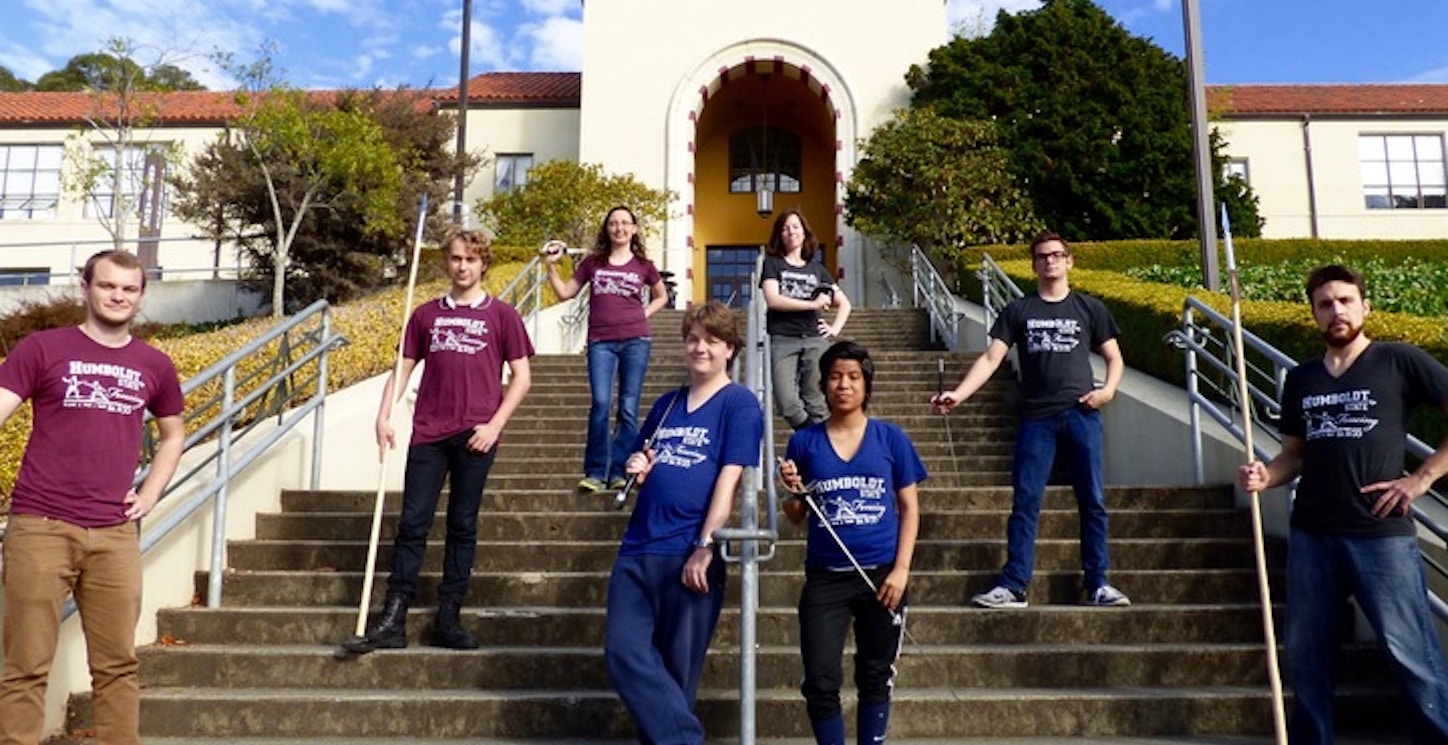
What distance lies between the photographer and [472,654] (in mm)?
4004

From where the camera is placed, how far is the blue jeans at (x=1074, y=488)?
438 centimetres

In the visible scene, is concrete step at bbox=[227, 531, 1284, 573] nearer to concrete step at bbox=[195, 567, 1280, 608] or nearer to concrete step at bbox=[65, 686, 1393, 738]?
concrete step at bbox=[195, 567, 1280, 608]

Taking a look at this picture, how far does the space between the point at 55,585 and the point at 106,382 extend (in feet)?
2.11

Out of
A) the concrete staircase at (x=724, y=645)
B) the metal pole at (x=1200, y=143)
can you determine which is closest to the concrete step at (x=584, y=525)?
A: the concrete staircase at (x=724, y=645)

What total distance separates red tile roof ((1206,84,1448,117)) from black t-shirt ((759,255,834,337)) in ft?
65.2

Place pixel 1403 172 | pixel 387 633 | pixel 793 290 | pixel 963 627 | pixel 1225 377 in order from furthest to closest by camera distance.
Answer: pixel 1403 172
pixel 1225 377
pixel 793 290
pixel 963 627
pixel 387 633

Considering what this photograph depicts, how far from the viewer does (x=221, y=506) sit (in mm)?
4648

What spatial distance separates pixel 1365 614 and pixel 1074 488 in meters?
1.48

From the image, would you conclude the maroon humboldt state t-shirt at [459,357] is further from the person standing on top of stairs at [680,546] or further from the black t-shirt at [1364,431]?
the black t-shirt at [1364,431]

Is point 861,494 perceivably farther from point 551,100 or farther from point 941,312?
point 551,100

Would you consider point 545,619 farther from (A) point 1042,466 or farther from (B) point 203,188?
(B) point 203,188

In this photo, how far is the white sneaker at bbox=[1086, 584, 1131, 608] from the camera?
14.2 feet

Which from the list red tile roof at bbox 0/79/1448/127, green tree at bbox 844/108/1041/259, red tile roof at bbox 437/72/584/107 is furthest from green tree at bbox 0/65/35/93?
green tree at bbox 844/108/1041/259

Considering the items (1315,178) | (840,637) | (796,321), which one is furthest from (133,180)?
(1315,178)
